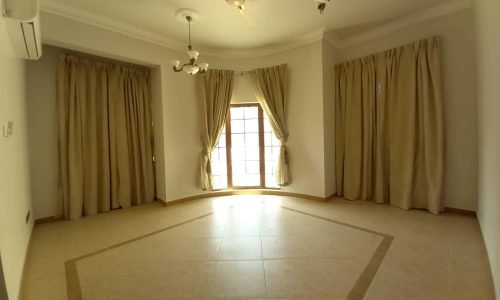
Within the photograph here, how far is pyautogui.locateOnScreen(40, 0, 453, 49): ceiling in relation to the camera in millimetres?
2893

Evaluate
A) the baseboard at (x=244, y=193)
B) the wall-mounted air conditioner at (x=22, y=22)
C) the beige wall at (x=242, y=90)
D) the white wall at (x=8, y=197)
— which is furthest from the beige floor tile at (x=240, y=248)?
the beige wall at (x=242, y=90)

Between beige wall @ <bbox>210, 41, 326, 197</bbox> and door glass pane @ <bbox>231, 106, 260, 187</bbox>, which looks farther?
door glass pane @ <bbox>231, 106, 260, 187</bbox>

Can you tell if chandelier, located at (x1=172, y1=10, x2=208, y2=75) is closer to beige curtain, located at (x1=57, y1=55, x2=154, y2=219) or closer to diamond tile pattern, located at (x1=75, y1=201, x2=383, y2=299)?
beige curtain, located at (x1=57, y1=55, x2=154, y2=219)

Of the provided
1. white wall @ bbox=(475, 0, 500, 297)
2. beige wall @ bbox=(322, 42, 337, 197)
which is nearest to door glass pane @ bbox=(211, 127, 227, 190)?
beige wall @ bbox=(322, 42, 337, 197)

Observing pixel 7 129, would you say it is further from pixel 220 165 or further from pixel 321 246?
pixel 220 165

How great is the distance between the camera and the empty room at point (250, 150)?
6.33 ft

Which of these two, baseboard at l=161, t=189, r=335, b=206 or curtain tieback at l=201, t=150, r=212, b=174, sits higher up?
curtain tieback at l=201, t=150, r=212, b=174

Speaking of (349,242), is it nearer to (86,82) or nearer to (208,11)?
(208,11)

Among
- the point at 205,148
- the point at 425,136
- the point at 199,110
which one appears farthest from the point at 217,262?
the point at 425,136

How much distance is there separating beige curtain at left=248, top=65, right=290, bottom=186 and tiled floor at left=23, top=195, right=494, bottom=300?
969 millimetres

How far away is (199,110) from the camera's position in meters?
4.29

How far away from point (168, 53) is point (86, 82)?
1342 mm

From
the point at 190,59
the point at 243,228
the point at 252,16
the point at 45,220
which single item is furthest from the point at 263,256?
the point at 45,220

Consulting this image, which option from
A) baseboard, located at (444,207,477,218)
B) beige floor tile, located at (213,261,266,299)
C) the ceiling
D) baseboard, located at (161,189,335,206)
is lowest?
beige floor tile, located at (213,261,266,299)
